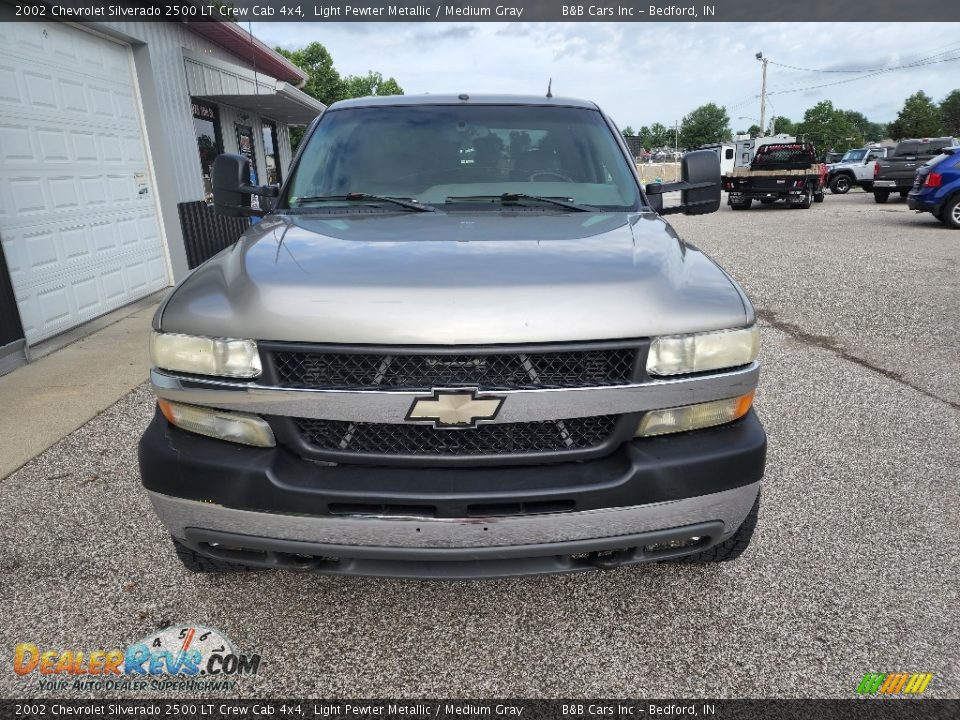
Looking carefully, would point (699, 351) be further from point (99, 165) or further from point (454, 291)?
point (99, 165)

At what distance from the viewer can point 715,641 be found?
7.38 ft

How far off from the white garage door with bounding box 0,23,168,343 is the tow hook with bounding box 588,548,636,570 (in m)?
5.87

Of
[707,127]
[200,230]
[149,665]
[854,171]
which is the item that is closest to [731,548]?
[149,665]

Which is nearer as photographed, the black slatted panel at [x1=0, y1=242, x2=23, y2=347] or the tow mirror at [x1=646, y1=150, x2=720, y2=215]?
the tow mirror at [x1=646, y1=150, x2=720, y2=215]

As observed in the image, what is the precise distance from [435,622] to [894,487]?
2.44 metres

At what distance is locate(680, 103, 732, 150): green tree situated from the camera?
118812 mm

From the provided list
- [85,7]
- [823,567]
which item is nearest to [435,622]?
[823,567]

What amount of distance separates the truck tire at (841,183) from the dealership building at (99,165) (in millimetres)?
22404

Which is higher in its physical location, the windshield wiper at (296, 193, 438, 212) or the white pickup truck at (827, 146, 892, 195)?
the windshield wiper at (296, 193, 438, 212)

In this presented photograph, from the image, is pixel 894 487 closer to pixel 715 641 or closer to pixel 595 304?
pixel 715 641

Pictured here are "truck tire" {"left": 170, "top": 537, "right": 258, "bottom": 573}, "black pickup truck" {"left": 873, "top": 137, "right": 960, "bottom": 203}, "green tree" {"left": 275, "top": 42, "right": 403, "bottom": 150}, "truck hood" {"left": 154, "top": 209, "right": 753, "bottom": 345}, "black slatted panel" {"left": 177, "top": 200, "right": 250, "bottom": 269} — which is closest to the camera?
"truck hood" {"left": 154, "top": 209, "right": 753, "bottom": 345}

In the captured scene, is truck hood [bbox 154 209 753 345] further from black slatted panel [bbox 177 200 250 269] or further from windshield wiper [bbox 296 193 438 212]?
black slatted panel [bbox 177 200 250 269]

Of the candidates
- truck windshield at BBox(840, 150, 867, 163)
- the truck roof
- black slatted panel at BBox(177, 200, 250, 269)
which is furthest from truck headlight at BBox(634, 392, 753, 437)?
truck windshield at BBox(840, 150, 867, 163)

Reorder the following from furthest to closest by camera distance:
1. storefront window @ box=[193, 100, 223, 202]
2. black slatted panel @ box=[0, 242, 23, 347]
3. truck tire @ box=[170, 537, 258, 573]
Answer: storefront window @ box=[193, 100, 223, 202] → black slatted panel @ box=[0, 242, 23, 347] → truck tire @ box=[170, 537, 258, 573]
